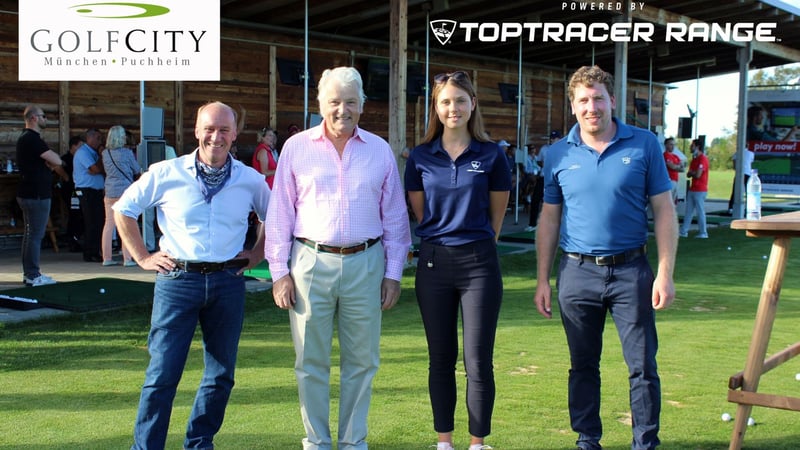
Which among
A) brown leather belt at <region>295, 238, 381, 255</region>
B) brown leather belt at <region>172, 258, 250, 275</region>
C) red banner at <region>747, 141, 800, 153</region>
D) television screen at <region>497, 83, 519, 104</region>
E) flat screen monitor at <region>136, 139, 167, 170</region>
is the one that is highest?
television screen at <region>497, 83, 519, 104</region>

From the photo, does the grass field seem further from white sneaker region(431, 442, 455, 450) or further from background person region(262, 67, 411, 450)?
background person region(262, 67, 411, 450)

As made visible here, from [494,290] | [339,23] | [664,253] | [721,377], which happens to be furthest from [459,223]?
[339,23]

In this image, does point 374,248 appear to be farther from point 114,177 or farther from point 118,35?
point 118,35

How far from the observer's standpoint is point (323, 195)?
129 inches

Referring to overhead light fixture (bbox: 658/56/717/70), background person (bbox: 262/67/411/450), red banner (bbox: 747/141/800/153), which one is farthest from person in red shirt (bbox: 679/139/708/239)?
background person (bbox: 262/67/411/450)

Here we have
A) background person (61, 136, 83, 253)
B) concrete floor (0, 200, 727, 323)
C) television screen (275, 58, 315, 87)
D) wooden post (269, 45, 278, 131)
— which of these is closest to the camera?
concrete floor (0, 200, 727, 323)

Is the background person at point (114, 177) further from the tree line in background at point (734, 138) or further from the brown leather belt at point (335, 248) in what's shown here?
the tree line in background at point (734, 138)

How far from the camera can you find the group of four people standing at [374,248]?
3.28 metres

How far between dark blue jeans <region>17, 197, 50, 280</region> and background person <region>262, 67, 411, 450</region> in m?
5.27

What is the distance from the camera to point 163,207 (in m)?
3.33

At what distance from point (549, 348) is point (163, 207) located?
3.19 metres

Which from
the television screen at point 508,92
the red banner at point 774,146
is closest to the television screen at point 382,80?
the television screen at point 508,92

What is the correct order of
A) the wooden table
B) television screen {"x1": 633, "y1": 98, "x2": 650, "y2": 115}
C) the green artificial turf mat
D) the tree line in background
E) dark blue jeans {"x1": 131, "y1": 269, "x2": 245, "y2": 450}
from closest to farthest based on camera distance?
dark blue jeans {"x1": 131, "y1": 269, "x2": 245, "y2": 450}
the wooden table
the green artificial turf mat
television screen {"x1": 633, "y1": 98, "x2": 650, "y2": 115}
the tree line in background

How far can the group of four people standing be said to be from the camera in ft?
10.8
